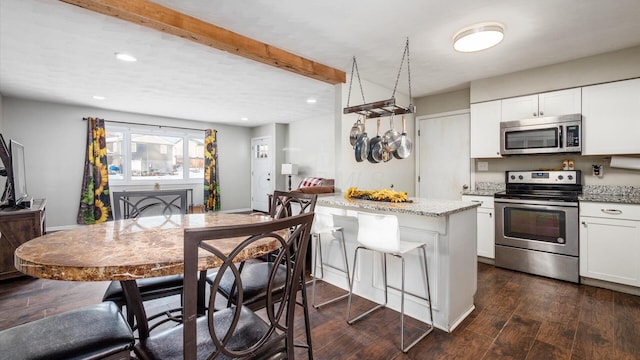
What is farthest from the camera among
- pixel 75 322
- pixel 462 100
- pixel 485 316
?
pixel 462 100

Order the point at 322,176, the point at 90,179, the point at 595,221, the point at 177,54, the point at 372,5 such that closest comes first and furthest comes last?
the point at 372,5 < the point at 595,221 < the point at 177,54 < the point at 90,179 < the point at 322,176

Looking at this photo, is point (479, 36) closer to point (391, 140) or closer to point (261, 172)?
point (391, 140)

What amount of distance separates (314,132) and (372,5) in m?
4.56

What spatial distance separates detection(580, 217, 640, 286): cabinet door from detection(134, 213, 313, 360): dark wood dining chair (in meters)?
3.26

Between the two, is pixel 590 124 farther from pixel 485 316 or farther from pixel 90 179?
pixel 90 179

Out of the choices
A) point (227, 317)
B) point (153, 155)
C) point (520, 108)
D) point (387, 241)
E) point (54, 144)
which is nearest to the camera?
point (227, 317)

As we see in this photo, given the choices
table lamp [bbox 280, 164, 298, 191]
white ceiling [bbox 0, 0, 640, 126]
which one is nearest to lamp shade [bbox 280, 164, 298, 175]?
table lamp [bbox 280, 164, 298, 191]

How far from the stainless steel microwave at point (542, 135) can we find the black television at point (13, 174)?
557 cm

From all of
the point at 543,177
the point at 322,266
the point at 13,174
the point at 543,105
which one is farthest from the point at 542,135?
the point at 13,174

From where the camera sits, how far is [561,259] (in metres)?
2.95

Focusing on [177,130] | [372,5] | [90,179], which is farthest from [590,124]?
[90,179]

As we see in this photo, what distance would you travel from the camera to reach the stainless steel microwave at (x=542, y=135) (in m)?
3.06

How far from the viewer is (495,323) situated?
84.5 inches

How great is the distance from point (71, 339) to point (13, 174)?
3.21 m
